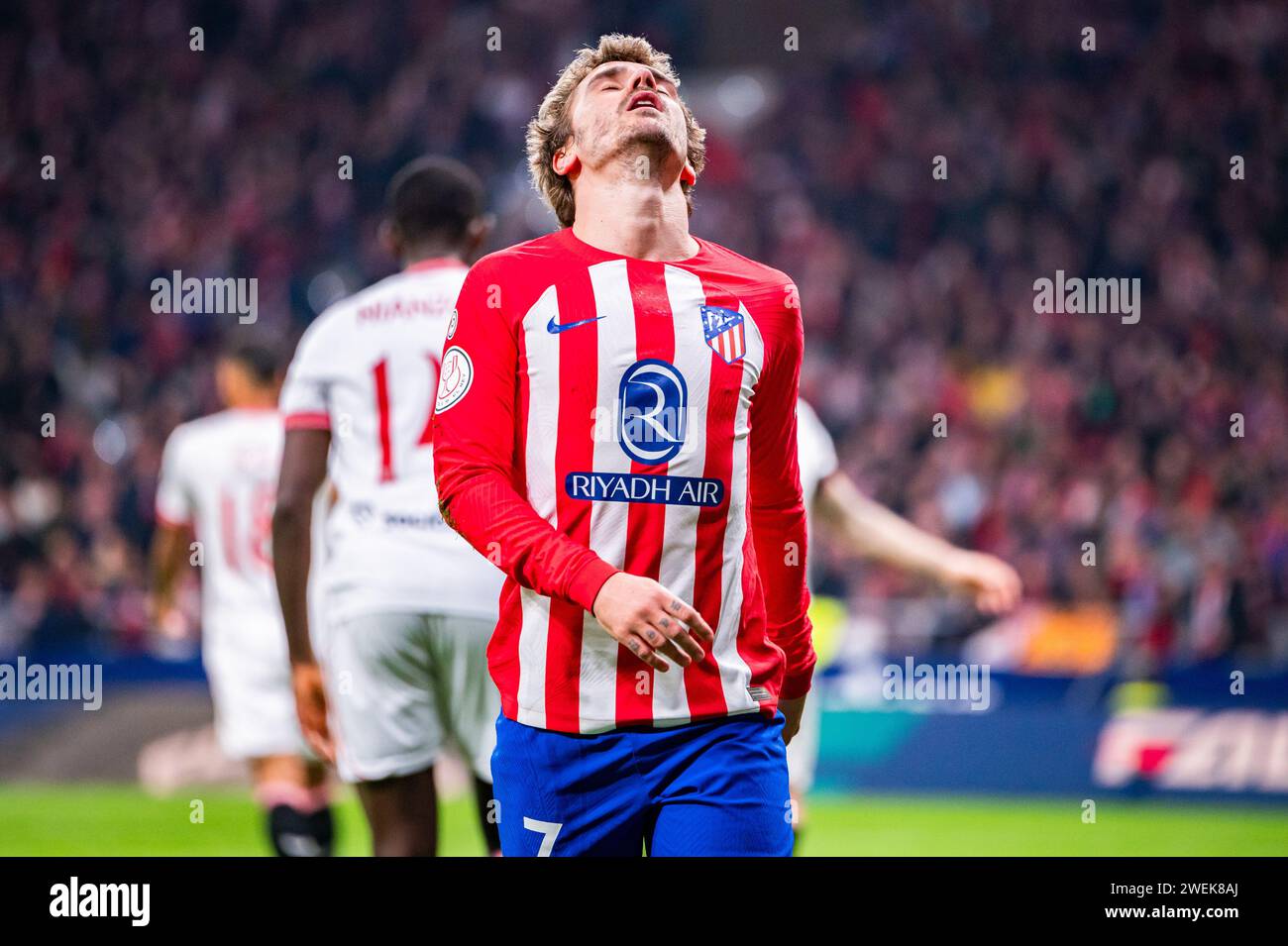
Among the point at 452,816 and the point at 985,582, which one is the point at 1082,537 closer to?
the point at 452,816

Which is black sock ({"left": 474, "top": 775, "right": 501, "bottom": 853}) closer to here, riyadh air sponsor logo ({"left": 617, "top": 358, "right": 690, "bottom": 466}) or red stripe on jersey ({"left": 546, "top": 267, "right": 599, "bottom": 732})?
red stripe on jersey ({"left": 546, "top": 267, "right": 599, "bottom": 732})

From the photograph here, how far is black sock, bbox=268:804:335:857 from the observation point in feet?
18.4

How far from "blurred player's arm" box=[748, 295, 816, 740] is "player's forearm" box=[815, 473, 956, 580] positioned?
176 centimetres

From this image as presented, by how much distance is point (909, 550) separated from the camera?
16.0ft

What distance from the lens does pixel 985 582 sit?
435 cm

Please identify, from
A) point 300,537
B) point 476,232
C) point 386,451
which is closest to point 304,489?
point 300,537

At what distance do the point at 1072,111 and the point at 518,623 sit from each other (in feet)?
49.8

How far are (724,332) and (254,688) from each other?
12.6 ft

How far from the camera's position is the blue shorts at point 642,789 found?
267 centimetres

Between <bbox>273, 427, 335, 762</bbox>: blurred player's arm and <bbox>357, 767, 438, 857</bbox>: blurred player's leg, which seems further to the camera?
<bbox>273, 427, 335, 762</bbox>: blurred player's arm

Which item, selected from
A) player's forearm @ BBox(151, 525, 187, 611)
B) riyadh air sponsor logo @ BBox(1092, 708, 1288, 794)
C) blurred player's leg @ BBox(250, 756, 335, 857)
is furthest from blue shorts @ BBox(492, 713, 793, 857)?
riyadh air sponsor logo @ BBox(1092, 708, 1288, 794)

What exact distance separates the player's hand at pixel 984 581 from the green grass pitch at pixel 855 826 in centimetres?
322

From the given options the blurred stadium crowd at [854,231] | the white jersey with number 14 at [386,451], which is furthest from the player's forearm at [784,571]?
the blurred stadium crowd at [854,231]
